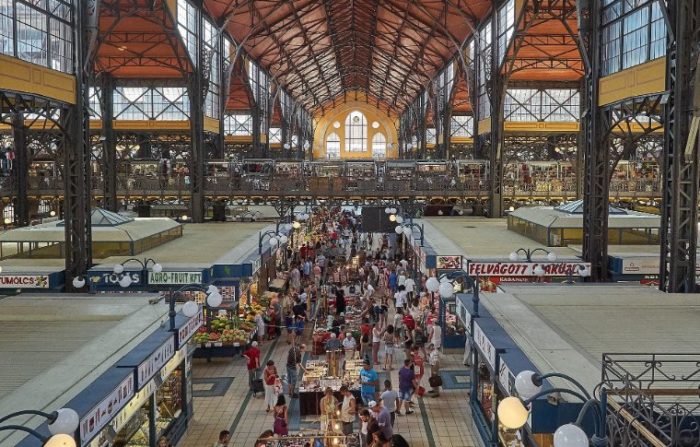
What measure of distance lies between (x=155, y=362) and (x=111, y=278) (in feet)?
27.9

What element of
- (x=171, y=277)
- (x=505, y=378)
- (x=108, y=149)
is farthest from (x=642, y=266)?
(x=108, y=149)

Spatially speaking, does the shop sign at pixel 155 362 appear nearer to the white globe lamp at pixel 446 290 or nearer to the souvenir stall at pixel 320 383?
the souvenir stall at pixel 320 383

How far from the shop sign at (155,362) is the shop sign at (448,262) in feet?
34.6

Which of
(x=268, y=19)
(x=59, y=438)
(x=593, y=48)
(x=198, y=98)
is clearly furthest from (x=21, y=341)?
(x=268, y=19)

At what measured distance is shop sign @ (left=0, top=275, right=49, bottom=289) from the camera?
57.1ft

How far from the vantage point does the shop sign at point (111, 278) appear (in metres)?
18.0

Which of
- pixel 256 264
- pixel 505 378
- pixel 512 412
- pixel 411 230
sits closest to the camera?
pixel 512 412

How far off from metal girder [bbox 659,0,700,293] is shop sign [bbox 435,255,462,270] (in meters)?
6.07

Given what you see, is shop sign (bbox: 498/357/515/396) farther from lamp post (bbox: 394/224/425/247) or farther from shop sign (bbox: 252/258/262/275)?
lamp post (bbox: 394/224/425/247)

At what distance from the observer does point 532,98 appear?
39719 mm

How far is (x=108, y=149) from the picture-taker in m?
36.9

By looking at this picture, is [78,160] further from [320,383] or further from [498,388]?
[498,388]

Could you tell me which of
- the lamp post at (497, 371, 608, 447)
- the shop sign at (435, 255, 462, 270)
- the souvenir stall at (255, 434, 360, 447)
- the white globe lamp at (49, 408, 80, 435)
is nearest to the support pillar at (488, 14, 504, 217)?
the shop sign at (435, 255, 462, 270)

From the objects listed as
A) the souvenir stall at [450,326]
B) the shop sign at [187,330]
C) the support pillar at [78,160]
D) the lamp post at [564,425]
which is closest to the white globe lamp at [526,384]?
the lamp post at [564,425]
